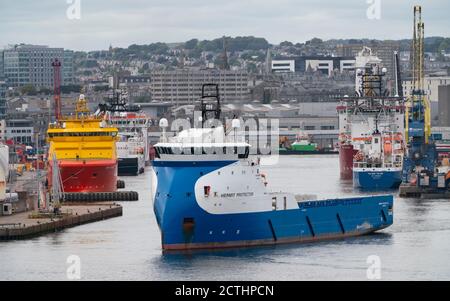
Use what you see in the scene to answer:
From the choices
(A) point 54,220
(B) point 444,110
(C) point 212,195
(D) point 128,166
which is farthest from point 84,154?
(B) point 444,110

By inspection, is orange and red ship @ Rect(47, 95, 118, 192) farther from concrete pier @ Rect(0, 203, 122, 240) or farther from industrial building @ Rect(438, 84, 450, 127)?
industrial building @ Rect(438, 84, 450, 127)

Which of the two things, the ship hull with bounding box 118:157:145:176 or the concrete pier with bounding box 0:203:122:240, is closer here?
the concrete pier with bounding box 0:203:122:240

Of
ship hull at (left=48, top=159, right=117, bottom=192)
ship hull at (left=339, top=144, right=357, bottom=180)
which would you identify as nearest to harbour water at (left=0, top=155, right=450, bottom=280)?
ship hull at (left=48, top=159, right=117, bottom=192)

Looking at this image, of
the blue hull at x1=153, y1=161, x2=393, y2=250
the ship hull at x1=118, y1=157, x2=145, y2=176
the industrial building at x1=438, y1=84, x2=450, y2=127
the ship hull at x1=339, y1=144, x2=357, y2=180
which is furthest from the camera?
the industrial building at x1=438, y1=84, x2=450, y2=127

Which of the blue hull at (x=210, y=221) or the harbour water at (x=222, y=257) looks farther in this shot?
the blue hull at (x=210, y=221)

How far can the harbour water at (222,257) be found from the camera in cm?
5390

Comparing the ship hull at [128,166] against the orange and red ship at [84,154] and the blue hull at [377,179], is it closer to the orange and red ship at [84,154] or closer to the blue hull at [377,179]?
the blue hull at [377,179]

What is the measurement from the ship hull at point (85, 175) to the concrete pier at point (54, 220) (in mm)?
7849

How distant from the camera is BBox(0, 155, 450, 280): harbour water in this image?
53.9 meters

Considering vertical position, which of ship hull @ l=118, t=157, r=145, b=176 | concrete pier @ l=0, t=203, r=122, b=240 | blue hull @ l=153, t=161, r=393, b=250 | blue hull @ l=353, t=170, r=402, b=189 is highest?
blue hull @ l=153, t=161, r=393, b=250

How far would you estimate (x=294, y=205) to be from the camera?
202 feet

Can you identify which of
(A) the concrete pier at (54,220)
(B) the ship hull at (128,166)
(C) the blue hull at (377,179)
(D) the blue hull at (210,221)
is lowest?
(B) the ship hull at (128,166)

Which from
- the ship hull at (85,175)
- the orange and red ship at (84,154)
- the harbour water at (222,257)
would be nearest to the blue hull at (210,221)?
the harbour water at (222,257)

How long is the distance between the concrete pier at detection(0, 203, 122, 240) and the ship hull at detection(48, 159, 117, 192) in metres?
7.85
